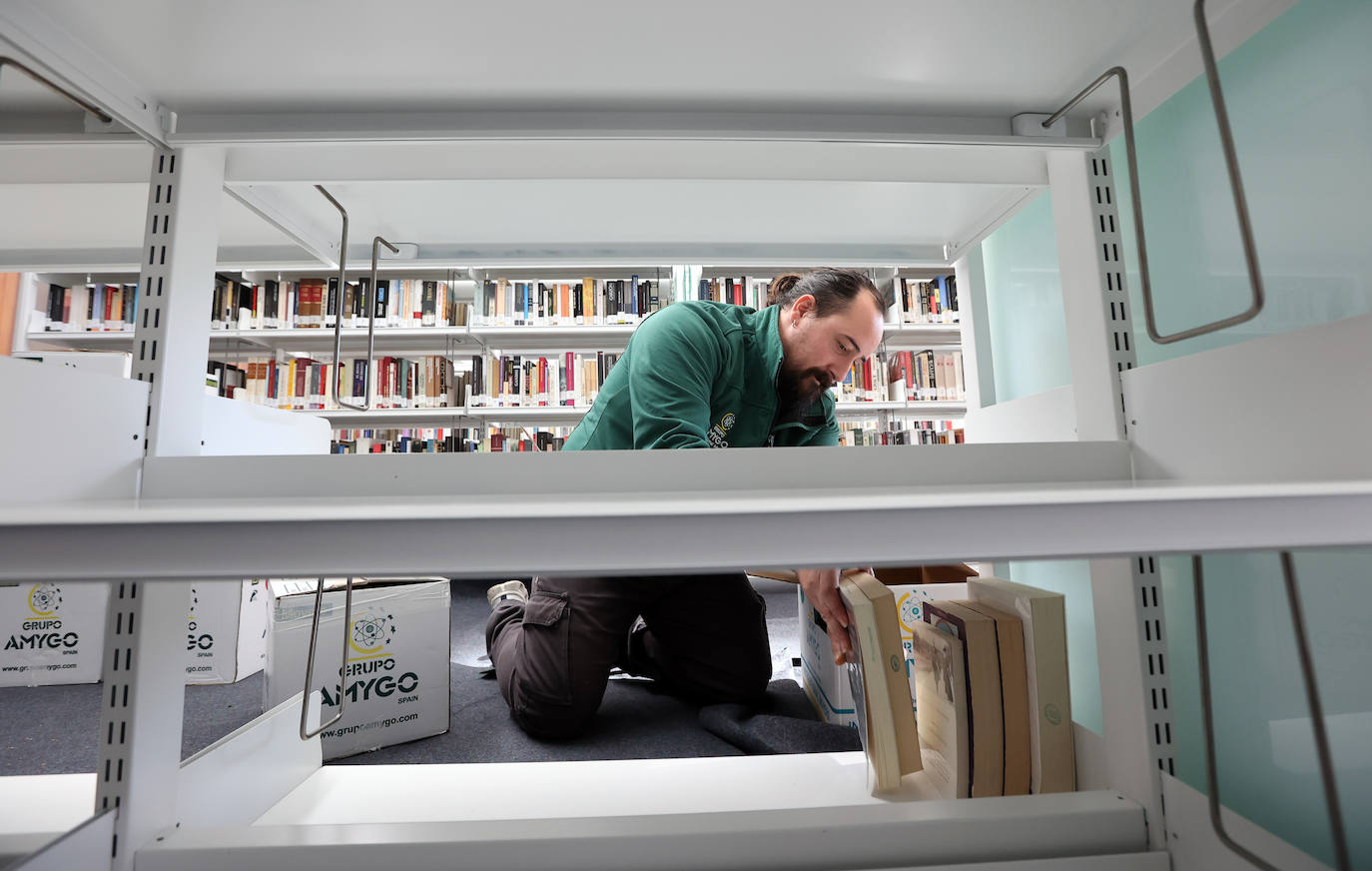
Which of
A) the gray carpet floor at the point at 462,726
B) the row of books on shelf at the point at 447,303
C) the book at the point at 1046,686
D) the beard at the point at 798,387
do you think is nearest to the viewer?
the book at the point at 1046,686

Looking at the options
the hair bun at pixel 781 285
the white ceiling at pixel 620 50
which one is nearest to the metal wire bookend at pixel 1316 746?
the white ceiling at pixel 620 50

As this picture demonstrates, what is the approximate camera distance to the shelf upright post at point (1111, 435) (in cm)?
68

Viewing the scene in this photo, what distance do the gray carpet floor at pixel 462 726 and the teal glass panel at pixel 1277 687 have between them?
1.87 feet

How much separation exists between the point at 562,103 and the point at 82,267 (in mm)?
939

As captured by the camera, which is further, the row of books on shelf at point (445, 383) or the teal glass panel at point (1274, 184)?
the row of books on shelf at point (445, 383)

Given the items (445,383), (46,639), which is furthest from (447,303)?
(46,639)

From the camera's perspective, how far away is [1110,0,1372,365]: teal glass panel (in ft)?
1.85

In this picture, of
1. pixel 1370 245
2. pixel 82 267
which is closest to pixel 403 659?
pixel 82 267

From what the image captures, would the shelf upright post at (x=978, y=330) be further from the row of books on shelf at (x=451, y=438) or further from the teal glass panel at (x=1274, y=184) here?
the row of books on shelf at (x=451, y=438)

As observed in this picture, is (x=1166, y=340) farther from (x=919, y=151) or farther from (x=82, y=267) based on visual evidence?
(x=82, y=267)

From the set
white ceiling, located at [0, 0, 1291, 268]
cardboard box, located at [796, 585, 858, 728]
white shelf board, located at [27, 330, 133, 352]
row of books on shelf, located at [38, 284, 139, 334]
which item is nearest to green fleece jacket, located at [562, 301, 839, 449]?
white ceiling, located at [0, 0, 1291, 268]

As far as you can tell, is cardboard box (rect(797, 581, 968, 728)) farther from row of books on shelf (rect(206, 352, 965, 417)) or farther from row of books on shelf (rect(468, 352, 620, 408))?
row of books on shelf (rect(468, 352, 620, 408))

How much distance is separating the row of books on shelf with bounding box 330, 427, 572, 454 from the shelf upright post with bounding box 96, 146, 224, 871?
2.40 meters

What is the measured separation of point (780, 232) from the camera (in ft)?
3.42
